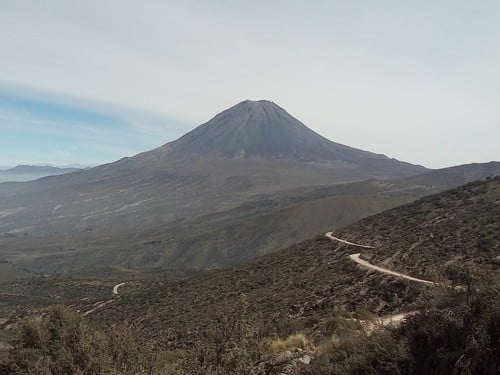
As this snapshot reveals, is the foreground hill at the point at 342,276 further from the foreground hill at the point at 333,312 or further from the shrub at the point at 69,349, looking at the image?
the shrub at the point at 69,349

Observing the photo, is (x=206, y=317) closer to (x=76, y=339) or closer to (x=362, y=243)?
(x=76, y=339)

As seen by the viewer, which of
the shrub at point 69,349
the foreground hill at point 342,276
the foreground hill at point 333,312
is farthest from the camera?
the foreground hill at point 342,276

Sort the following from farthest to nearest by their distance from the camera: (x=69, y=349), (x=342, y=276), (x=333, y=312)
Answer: (x=342, y=276)
(x=333, y=312)
(x=69, y=349)

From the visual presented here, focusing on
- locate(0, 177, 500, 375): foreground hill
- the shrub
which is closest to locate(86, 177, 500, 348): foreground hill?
locate(0, 177, 500, 375): foreground hill

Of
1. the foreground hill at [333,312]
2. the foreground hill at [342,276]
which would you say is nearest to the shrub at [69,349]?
the foreground hill at [333,312]

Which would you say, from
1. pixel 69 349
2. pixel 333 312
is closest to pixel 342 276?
pixel 333 312

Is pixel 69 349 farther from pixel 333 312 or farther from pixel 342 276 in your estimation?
pixel 342 276

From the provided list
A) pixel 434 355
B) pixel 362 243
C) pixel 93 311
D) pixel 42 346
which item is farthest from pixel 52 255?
pixel 434 355

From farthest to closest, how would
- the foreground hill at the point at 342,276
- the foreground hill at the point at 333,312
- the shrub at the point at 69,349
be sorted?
the foreground hill at the point at 342,276
the shrub at the point at 69,349
the foreground hill at the point at 333,312

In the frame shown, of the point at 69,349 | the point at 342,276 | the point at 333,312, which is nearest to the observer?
the point at 69,349
